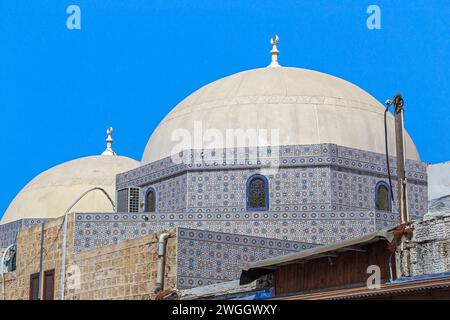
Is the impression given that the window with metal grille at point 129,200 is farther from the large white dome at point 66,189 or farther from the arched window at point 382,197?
the arched window at point 382,197

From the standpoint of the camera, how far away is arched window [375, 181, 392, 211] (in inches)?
774

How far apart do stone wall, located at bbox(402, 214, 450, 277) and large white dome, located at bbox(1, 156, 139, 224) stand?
50.4ft

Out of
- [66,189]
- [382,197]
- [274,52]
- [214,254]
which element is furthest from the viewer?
[66,189]

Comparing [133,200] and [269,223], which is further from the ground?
[133,200]

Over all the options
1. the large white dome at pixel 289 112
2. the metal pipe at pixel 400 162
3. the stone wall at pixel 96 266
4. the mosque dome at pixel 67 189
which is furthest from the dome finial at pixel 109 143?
the metal pipe at pixel 400 162

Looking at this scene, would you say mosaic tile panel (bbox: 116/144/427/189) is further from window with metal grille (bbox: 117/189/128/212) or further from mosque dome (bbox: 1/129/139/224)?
mosque dome (bbox: 1/129/139/224)

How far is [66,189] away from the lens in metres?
26.4

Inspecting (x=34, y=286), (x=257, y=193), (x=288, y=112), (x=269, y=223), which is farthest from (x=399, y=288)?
(x=288, y=112)

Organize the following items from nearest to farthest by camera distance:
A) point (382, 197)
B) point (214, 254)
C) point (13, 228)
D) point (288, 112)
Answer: point (214, 254) < point (382, 197) < point (288, 112) < point (13, 228)

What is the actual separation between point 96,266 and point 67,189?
1033 centimetres

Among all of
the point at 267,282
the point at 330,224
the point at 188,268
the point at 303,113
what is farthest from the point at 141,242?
the point at 303,113

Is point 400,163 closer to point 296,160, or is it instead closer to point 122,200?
point 296,160

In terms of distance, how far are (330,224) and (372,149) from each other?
101 inches
